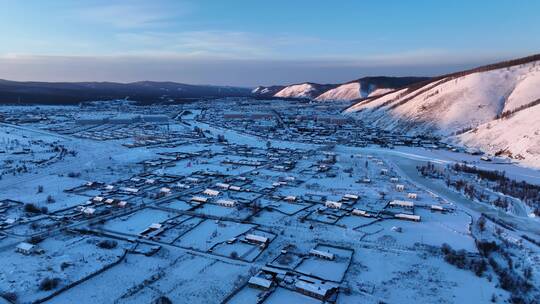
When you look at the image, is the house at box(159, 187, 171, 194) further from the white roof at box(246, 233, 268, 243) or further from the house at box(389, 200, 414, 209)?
the house at box(389, 200, 414, 209)

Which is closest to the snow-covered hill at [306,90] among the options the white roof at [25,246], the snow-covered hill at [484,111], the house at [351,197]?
the snow-covered hill at [484,111]

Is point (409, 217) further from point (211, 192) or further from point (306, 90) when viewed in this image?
point (306, 90)

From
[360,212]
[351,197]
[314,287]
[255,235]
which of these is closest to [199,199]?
[255,235]

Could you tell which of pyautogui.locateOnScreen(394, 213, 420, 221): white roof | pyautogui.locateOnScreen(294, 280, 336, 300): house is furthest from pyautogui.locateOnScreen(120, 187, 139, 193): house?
pyautogui.locateOnScreen(394, 213, 420, 221): white roof

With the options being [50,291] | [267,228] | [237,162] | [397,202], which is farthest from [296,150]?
[50,291]

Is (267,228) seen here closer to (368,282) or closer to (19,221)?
(368,282)
